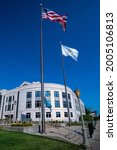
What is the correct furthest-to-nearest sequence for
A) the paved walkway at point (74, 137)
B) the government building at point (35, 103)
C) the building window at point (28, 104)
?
the building window at point (28, 104) < the government building at point (35, 103) < the paved walkway at point (74, 137)

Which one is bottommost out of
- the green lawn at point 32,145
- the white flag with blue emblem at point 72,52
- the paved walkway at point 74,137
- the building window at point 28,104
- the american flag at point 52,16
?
the paved walkway at point 74,137

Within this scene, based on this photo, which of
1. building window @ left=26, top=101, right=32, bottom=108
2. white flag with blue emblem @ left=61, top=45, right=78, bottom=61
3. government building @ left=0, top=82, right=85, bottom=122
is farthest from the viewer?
building window @ left=26, top=101, right=32, bottom=108

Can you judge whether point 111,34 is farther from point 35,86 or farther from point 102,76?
point 35,86

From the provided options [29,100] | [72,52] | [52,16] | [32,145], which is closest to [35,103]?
[29,100]

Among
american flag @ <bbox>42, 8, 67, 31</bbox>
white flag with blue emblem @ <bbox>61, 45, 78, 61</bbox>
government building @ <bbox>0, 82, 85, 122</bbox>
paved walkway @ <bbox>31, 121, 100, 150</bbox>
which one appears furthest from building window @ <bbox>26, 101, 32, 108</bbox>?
american flag @ <bbox>42, 8, 67, 31</bbox>

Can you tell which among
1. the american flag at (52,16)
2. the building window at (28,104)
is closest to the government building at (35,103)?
the building window at (28,104)

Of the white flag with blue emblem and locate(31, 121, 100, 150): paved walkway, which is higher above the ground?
the white flag with blue emblem

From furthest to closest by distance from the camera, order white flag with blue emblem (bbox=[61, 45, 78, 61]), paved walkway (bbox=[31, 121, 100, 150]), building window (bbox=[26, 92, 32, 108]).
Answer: building window (bbox=[26, 92, 32, 108]) → white flag with blue emblem (bbox=[61, 45, 78, 61]) → paved walkway (bbox=[31, 121, 100, 150])


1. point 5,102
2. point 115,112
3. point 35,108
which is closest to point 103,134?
point 115,112

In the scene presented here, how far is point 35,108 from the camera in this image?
70625 millimetres

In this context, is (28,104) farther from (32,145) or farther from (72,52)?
(32,145)

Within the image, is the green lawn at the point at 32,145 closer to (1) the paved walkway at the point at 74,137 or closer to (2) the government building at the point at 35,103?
(1) the paved walkway at the point at 74,137

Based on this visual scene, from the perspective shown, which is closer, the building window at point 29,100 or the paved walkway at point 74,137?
the paved walkway at point 74,137

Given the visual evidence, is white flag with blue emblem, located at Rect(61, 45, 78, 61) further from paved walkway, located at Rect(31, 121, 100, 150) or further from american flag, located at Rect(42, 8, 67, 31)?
paved walkway, located at Rect(31, 121, 100, 150)
